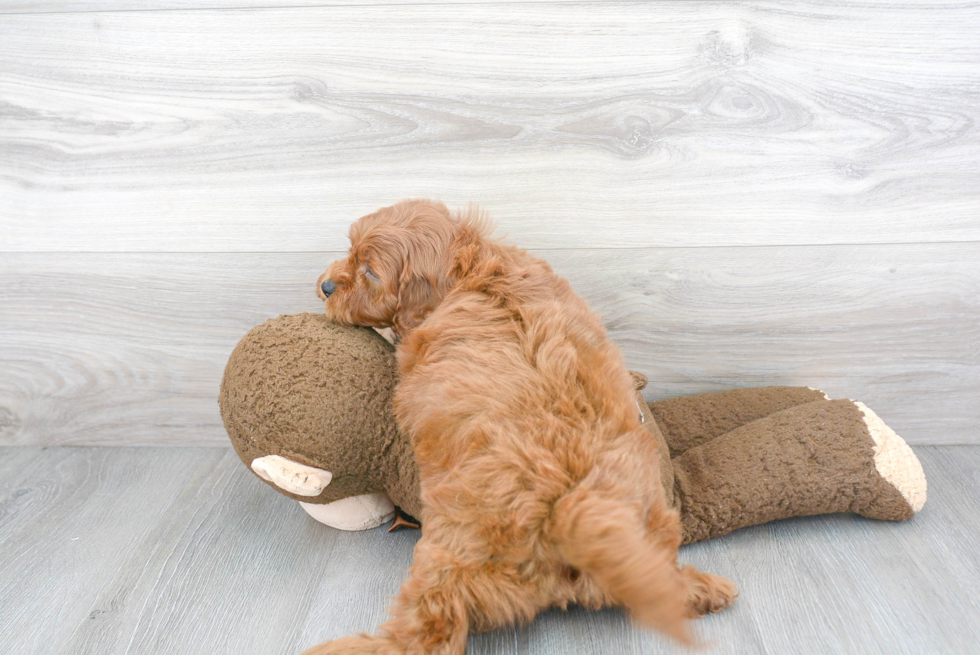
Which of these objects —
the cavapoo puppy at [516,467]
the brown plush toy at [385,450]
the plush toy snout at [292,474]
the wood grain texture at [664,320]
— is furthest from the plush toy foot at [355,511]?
the wood grain texture at [664,320]

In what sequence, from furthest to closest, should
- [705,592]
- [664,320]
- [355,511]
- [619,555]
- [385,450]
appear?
[664,320], [355,511], [385,450], [705,592], [619,555]

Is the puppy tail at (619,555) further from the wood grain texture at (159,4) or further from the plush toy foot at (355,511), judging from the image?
the wood grain texture at (159,4)

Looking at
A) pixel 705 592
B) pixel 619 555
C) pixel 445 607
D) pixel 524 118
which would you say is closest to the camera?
pixel 619 555

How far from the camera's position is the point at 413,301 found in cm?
118

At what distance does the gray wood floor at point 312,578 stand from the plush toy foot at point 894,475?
0.05m

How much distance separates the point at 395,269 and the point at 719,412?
0.82 metres

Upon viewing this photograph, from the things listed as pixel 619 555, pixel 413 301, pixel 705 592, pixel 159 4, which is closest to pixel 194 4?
pixel 159 4

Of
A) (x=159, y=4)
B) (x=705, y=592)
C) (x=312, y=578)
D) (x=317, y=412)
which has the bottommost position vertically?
(x=312, y=578)

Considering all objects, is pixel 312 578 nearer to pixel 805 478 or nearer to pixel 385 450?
pixel 385 450

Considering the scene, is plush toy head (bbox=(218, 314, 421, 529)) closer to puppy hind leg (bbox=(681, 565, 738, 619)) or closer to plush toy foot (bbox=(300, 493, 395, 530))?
plush toy foot (bbox=(300, 493, 395, 530))

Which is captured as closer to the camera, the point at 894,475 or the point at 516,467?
the point at 516,467

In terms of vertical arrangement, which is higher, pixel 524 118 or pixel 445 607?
pixel 524 118

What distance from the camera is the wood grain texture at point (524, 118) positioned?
1430mm

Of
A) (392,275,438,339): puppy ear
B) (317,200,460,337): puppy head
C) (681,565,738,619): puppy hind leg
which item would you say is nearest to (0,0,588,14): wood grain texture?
(317,200,460,337): puppy head
